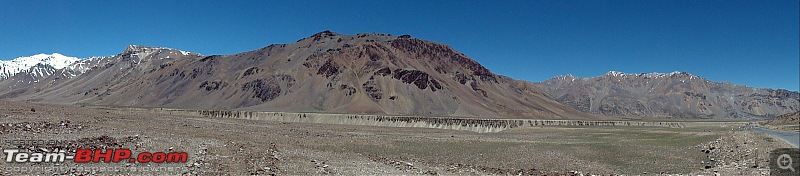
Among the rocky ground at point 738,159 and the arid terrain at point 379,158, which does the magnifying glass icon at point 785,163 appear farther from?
the arid terrain at point 379,158

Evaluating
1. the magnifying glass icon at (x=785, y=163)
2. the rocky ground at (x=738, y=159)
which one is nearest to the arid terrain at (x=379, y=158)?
the rocky ground at (x=738, y=159)

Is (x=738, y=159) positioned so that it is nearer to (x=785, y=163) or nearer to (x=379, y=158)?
(x=785, y=163)

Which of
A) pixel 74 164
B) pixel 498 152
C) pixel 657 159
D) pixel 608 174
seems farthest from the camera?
pixel 498 152

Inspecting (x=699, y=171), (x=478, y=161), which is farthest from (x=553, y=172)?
(x=699, y=171)

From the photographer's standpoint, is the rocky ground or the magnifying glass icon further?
the rocky ground

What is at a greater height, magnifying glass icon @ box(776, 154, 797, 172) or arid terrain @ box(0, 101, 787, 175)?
magnifying glass icon @ box(776, 154, 797, 172)

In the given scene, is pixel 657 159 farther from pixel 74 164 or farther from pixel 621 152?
pixel 74 164

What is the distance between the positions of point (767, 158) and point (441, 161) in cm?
2075

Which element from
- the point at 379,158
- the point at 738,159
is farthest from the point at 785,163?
the point at 379,158

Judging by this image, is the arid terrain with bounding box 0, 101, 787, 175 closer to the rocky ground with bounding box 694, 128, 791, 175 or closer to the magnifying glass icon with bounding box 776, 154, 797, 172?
the rocky ground with bounding box 694, 128, 791, 175

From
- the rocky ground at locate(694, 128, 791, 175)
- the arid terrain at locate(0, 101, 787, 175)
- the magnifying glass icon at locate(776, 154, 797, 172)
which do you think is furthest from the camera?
the rocky ground at locate(694, 128, 791, 175)

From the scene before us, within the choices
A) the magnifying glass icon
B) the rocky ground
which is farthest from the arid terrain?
the magnifying glass icon

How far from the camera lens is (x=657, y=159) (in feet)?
131

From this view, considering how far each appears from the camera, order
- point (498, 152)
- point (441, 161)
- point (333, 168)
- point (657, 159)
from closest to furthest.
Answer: point (333, 168) < point (441, 161) < point (657, 159) < point (498, 152)
